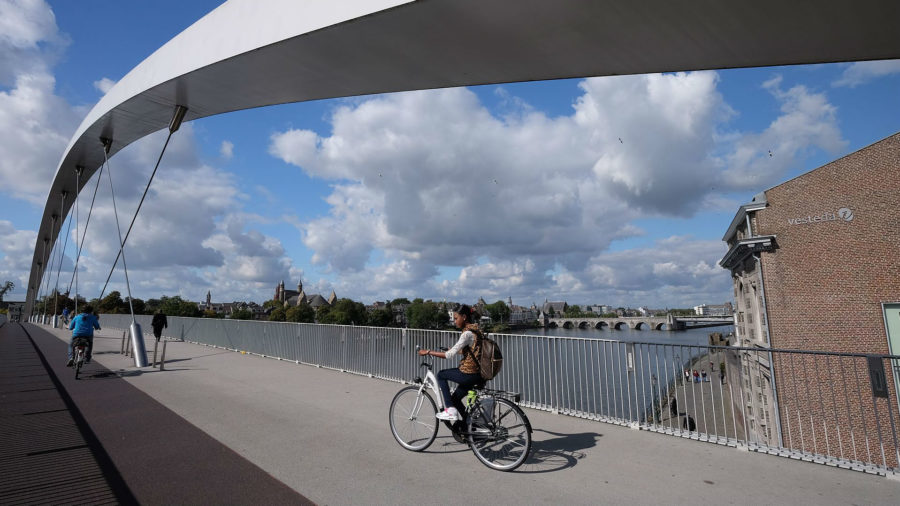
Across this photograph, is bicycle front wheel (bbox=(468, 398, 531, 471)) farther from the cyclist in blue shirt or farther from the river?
the cyclist in blue shirt

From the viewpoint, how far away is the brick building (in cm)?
1471

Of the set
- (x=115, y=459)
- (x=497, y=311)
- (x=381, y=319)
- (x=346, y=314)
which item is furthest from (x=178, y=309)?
(x=115, y=459)

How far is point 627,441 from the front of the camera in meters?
5.00

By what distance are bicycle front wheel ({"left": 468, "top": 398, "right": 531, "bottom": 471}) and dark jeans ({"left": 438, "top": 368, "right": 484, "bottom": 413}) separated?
0.23 m

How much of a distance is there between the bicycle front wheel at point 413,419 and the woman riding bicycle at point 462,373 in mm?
267

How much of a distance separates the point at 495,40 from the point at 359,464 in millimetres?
4525

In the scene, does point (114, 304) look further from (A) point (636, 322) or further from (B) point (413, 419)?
(A) point (636, 322)

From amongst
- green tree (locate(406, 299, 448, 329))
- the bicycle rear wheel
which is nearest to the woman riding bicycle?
the bicycle rear wheel

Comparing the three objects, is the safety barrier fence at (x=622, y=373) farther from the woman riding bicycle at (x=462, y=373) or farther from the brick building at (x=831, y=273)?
the brick building at (x=831, y=273)

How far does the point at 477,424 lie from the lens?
4.39 meters

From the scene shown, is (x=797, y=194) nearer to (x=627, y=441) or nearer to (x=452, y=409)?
(x=627, y=441)

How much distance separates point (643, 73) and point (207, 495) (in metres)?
5.86

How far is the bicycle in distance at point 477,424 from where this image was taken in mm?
4164

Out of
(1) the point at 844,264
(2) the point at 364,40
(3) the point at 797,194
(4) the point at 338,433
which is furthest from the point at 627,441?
(3) the point at 797,194
